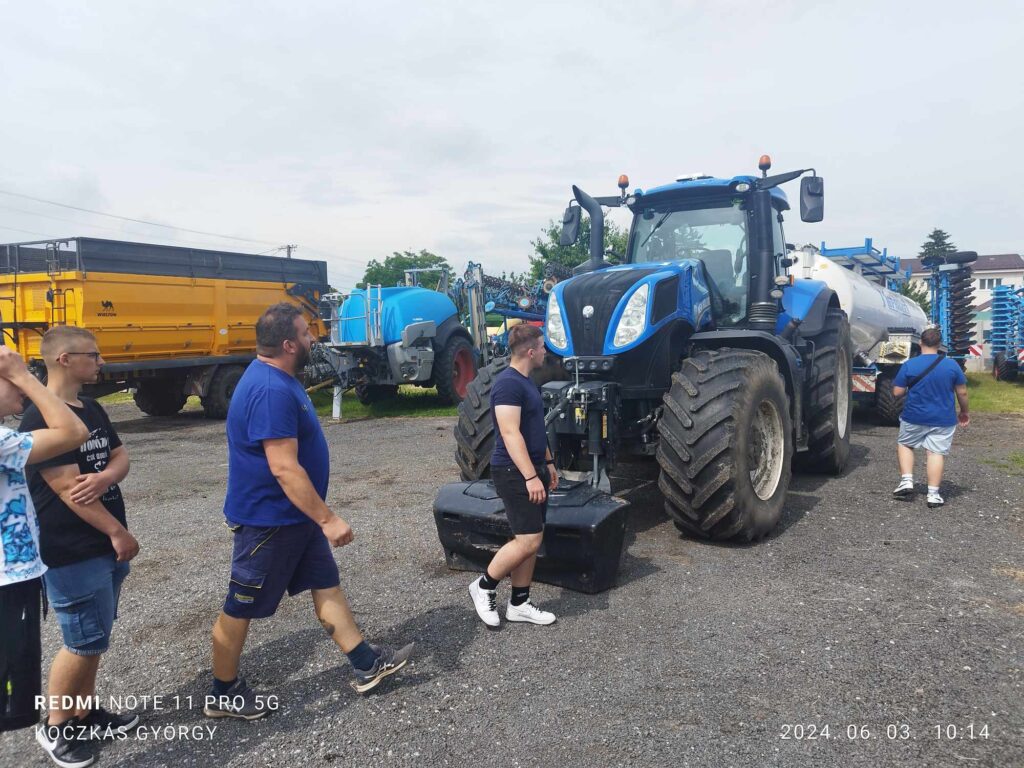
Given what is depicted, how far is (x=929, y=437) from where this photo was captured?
6.00 meters

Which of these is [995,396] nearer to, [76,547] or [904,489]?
[904,489]

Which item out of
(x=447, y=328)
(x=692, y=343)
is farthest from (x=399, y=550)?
(x=447, y=328)

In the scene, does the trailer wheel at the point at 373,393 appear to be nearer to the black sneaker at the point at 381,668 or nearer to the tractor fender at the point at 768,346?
the tractor fender at the point at 768,346

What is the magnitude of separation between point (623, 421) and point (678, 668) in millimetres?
2195

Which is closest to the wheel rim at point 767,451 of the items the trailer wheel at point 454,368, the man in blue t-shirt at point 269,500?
the man in blue t-shirt at point 269,500

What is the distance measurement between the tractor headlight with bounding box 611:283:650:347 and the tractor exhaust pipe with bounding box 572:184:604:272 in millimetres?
1435

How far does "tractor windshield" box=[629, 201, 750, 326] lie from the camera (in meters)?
6.18

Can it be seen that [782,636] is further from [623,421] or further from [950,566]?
[623,421]

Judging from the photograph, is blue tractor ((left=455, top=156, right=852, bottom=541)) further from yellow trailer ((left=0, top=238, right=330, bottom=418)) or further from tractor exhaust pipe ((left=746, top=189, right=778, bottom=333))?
yellow trailer ((left=0, top=238, right=330, bottom=418))

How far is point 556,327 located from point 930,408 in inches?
130

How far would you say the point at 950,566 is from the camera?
4.40 meters

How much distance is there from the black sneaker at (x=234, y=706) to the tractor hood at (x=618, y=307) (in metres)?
3.06

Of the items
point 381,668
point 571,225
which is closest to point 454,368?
point 571,225

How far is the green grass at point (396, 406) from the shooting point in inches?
525
